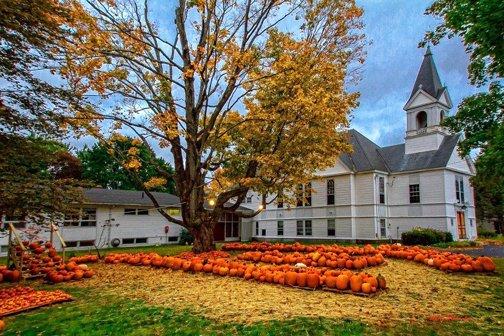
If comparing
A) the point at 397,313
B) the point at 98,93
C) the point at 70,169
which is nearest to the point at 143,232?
the point at 70,169

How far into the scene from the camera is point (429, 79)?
91.4 feet

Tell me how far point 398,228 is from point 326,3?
18.8m

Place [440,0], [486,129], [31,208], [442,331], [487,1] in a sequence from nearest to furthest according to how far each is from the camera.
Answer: [442,331]
[31,208]
[487,1]
[440,0]
[486,129]

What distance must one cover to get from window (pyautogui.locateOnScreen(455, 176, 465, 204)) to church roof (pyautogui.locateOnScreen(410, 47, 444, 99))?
22.3ft

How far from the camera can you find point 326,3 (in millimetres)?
Answer: 13859

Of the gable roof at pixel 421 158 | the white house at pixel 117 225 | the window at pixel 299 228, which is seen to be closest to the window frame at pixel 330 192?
the window at pixel 299 228

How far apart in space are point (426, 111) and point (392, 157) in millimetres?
4572

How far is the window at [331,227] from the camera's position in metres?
27.4

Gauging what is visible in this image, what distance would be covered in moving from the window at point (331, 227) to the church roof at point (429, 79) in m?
12.7

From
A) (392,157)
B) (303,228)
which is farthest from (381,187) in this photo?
(303,228)

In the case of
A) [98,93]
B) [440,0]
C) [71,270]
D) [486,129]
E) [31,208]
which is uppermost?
[440,0]

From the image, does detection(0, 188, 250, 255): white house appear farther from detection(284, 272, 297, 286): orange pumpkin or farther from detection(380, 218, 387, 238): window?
detection(380, 218, 387, 238): window

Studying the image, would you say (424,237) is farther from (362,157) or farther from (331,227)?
(362,157)

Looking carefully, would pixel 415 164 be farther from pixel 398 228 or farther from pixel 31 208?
pixel 31 208
